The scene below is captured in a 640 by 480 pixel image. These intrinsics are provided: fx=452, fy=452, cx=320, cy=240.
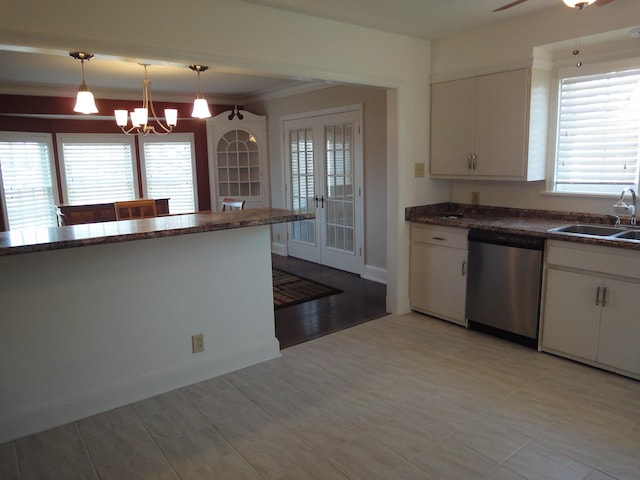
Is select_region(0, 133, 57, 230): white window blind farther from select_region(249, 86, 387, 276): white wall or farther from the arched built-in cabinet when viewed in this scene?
select_region(249, 86, 387, 276): white wall

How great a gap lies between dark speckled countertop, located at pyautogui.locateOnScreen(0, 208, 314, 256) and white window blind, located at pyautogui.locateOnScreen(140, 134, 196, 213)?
13.5 ft

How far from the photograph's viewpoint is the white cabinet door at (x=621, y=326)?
2811mm

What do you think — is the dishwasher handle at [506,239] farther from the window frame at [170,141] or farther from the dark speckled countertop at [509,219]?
the window frame at [170,141]

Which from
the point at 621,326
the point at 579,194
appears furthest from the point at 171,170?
the point at 621,326

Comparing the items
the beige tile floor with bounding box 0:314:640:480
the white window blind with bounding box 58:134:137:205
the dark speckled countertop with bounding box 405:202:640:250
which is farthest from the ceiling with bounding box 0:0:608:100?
the beige tile floor with bounding box 0:314:640:480

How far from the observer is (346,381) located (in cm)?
298

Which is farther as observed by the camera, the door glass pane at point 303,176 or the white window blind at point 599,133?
the door glass pane at point 303,176

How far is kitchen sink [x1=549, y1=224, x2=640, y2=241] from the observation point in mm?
3100

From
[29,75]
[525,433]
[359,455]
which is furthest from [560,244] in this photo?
[29,75]

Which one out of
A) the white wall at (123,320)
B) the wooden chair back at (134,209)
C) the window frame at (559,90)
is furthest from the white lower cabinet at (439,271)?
the wooden chair back at (134,209)

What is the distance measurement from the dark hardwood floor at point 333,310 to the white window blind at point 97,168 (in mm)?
3149

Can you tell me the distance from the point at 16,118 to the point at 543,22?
6.00m

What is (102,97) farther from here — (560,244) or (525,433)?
(525,433)

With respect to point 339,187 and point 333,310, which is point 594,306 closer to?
point 333,310
